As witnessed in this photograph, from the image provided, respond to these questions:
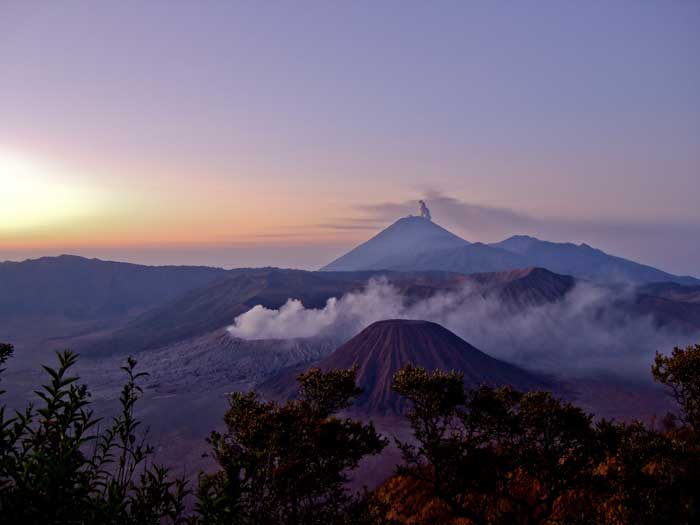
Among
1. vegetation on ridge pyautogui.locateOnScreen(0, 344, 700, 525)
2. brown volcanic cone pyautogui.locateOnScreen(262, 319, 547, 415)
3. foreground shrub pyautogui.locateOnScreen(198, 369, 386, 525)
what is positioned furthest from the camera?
brown volcanic cone pyautogui.locateOnScreen(262, 319, 547, 415)

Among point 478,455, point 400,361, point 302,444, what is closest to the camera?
point 302,444

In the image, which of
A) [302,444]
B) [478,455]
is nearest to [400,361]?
[478,455]

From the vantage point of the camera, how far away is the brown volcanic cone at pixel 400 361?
295 feet

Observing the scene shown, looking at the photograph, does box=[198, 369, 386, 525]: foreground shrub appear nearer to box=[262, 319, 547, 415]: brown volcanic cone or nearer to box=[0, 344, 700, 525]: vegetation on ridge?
box=[0, 344, 700, 525]: vegetation on ridge

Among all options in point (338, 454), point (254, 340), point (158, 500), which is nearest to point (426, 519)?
point (338, 454)

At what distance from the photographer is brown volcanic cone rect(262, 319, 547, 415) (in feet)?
295

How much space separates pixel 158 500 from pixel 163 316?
200452mm

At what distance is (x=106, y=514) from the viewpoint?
214 inches

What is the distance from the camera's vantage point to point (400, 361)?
310 ft

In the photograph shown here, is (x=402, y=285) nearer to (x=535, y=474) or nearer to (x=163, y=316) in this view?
Answer: (x=163, y=316)

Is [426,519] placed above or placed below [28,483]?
below

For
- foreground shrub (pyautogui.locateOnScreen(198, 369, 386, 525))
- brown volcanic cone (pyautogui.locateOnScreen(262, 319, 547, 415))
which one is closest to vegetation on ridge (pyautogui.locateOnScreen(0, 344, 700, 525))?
foreground shrub (pyautogui.locateOnScreen(198, 369, 386, 525))

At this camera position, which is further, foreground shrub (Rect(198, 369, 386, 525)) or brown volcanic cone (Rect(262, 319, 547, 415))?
brown volcanic cone (Rect(262, 319, 547, 415))

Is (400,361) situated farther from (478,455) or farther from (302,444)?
(302,444)
